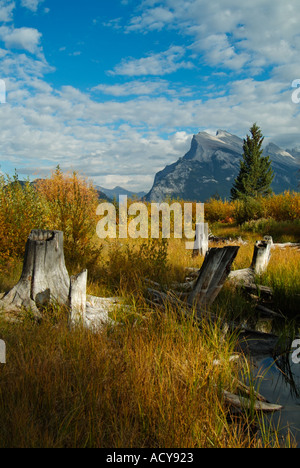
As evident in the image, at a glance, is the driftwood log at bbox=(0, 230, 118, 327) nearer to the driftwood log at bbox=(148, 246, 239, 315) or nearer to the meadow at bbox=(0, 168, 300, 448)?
the meadow at bbox=(0, 168, 300, 448)

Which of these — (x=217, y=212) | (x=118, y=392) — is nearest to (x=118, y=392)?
(x=118, y=392)

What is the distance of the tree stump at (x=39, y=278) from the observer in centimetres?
418

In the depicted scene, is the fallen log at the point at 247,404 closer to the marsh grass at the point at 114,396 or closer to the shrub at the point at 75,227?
the marsh grass at the point at 114,396

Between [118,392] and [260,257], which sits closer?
[118,392]

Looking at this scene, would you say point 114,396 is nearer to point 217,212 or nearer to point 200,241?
point 200,241

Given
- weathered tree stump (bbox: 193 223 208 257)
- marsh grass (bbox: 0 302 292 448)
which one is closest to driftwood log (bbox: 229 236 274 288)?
weathered tree stump (bbox: 193 223 208 257)

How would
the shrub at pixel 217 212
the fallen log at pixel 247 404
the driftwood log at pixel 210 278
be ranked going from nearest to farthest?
the fallen log at pixel 247 404, the driftwood log at pixel 210 278, the shrub at pixel 217 212

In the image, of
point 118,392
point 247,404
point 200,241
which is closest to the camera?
point 118,392

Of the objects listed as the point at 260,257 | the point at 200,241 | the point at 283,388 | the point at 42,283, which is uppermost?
the point at 200,241

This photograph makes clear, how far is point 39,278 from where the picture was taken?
424 centimetres

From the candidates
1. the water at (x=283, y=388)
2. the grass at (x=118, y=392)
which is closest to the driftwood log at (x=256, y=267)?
the water at (x=283, y=388)

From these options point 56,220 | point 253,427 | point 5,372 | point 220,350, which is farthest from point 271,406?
point 56,220

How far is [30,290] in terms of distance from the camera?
13.9 ft

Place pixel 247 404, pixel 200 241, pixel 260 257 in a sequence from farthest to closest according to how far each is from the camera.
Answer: pixel 200 241
pixel 260 257
pixel 247 404
